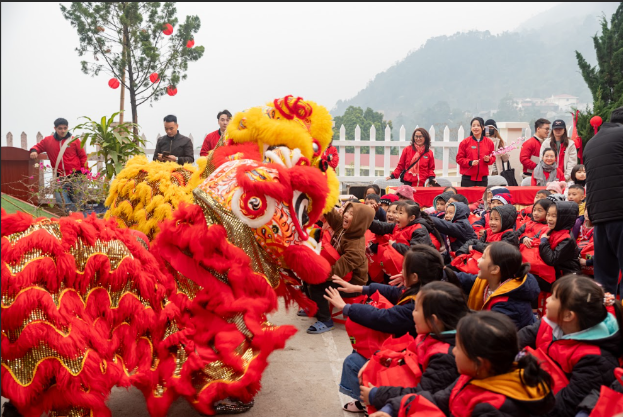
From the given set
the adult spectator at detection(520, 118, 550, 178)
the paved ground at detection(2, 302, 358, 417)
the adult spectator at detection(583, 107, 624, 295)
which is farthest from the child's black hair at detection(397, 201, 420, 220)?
the adult spectator at detection(520, 118, 550, 178)

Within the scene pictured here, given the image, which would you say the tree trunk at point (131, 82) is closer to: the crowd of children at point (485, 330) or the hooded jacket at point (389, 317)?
the crowd of children at point (485, 330)

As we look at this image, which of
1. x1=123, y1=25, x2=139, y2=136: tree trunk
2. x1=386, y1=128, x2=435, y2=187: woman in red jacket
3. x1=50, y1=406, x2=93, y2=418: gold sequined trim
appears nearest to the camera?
x1=50, y1=406, x2=93, y2=418: gold sequined trim

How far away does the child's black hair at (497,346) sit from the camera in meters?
2.04

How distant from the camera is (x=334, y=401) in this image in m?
2.97

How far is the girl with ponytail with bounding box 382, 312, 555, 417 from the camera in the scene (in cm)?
204

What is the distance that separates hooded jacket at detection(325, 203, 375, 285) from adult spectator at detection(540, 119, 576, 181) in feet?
13.1

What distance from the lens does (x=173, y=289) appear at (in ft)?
8.94

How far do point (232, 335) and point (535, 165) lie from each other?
6.71 m

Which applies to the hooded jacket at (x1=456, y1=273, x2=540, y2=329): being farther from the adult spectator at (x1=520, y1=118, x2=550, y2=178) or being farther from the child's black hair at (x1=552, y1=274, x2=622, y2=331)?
the adult spectator at (x1=520, y1=118, x2=550, y2=178)

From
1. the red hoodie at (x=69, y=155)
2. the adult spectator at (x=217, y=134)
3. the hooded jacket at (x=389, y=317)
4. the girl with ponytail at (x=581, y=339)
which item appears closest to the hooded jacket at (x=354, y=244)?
the hooded jacket at (x=389, y=317)

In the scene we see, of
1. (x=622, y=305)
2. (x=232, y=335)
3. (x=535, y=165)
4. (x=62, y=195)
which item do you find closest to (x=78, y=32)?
(x=62, y=195)

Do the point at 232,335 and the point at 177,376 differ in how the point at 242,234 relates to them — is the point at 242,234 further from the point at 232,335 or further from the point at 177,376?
the point at 177,376

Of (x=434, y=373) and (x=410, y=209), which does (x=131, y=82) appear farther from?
(x=434, y=373)

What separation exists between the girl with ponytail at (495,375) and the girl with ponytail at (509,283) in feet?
3.00
